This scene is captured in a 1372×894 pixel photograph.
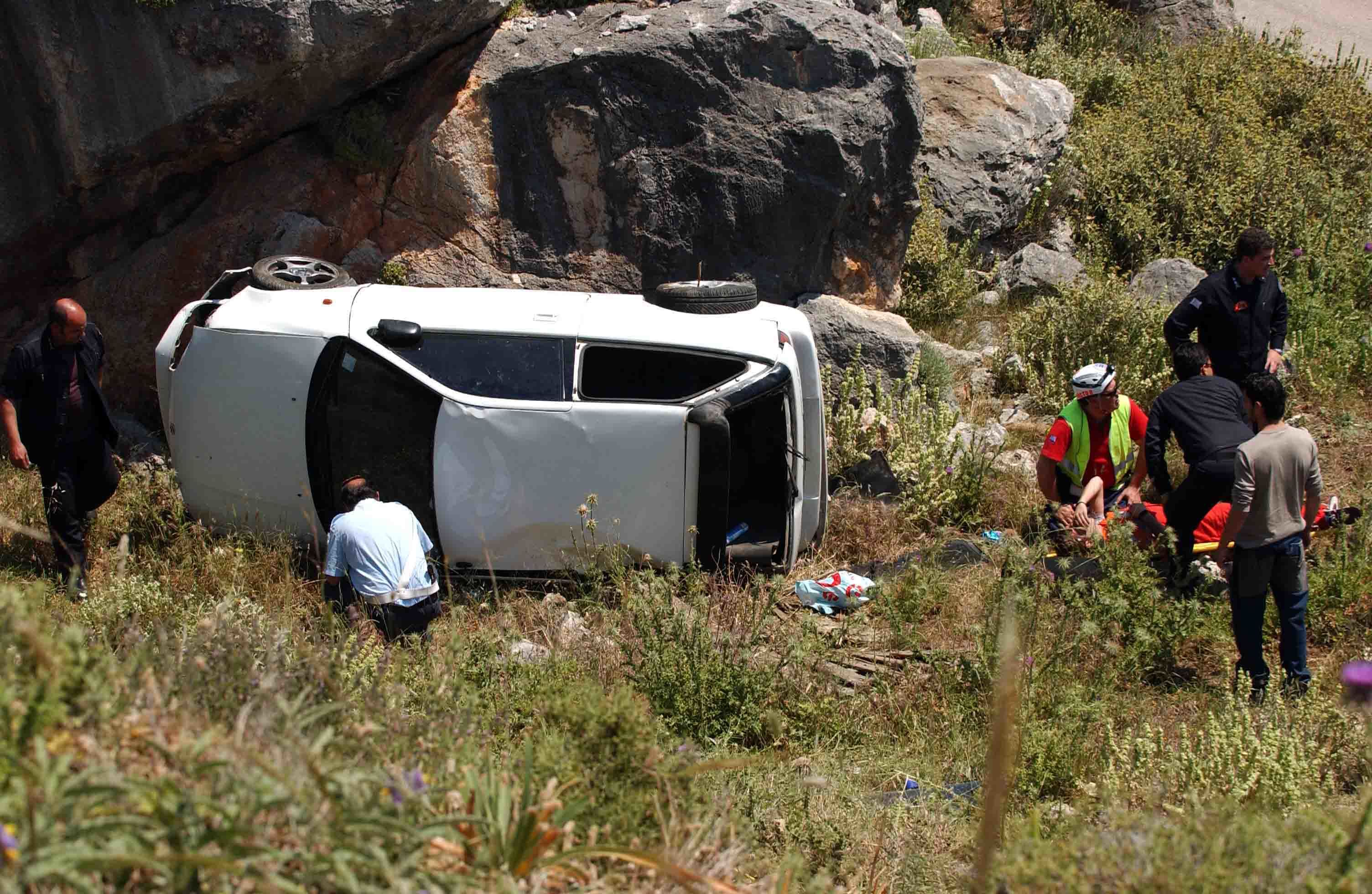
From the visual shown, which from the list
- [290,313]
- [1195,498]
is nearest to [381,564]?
[290,313]

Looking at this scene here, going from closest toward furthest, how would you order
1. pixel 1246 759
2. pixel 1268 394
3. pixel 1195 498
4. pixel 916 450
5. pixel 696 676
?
pixel 1246 759, pixel 696 676, pixel 1268 394, pixel 1195 498, pixel 916 450

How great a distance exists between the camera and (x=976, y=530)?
7457 millimetres

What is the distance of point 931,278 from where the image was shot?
1006 cm

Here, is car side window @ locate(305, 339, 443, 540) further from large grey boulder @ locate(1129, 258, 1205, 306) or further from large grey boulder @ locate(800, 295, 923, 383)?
large grey boulder @ locate(1129, 258, 1205, 306)

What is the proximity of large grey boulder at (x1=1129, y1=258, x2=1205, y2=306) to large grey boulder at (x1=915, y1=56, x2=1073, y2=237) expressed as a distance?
145 cm

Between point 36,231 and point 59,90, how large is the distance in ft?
3.50

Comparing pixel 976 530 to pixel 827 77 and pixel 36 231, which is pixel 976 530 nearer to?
pixel 827 77

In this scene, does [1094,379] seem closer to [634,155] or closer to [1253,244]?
[1253,244]

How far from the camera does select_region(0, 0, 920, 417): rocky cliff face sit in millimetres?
8141

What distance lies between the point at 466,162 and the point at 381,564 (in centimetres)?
416

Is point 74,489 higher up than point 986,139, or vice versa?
point 986,139

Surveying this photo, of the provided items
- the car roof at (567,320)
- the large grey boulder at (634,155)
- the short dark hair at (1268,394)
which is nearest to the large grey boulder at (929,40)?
the large grey boulder at (634,155)

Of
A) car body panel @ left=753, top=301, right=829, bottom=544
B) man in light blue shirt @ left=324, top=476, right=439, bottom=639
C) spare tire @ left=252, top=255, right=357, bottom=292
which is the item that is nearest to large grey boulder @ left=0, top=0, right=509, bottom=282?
spare tire @ left=252, top=255, right=357, bottom=292

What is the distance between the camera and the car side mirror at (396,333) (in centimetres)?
607
